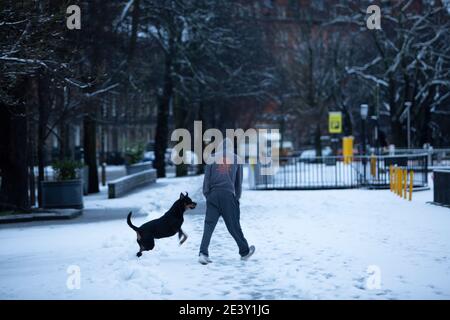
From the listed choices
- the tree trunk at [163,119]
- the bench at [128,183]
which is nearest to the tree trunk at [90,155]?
the bench at [128,183]

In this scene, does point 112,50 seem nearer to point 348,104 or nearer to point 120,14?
point 120,14

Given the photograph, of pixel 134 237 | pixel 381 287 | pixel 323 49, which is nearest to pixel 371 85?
pixel 323 49

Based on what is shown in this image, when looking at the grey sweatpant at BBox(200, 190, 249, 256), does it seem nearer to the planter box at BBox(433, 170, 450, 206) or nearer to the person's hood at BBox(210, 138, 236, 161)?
the person's hood at BBox(210, 138, 236, 161)

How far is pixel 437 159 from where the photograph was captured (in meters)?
42.6

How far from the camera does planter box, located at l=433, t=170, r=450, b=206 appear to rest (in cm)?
1998

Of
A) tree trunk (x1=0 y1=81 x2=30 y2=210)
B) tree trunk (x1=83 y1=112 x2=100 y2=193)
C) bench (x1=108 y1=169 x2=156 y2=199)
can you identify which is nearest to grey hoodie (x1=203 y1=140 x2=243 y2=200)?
tree trunk (x1=0 y1=81 x2=30 y2=210)

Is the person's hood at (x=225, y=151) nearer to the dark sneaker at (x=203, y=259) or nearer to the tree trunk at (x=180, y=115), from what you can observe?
the dark sneaker at (x=203, y=259)

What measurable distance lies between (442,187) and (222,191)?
36.5ft

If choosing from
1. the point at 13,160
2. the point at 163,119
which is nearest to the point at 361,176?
the point at 163,119

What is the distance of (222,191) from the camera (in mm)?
10961

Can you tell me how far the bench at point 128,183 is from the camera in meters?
26.1
